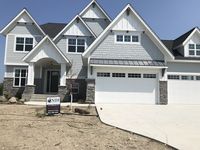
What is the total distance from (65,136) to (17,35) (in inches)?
689

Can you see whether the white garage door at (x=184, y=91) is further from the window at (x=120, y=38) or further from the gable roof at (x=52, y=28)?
the gable roof at (x=52, y=28)

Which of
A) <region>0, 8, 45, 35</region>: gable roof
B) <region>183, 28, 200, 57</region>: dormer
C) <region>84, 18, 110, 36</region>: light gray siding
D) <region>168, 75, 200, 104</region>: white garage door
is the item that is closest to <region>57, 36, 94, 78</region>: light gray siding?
<region>0, 8, 45, 35</region>: gable roof

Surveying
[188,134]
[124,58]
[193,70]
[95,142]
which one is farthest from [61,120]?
[193,70]

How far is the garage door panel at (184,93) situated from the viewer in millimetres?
19641

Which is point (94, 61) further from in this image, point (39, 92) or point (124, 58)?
point (39, 92)

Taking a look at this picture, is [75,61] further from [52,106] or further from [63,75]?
[52,106]

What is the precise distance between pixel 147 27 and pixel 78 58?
695cm

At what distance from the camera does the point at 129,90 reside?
744 inches

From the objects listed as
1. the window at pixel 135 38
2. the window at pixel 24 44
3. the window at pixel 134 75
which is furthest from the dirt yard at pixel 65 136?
the window at pixel 24 44

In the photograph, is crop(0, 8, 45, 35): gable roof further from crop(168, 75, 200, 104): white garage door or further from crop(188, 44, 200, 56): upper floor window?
crop(188, 44, 200, 56): upper floor window

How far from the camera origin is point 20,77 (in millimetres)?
22344

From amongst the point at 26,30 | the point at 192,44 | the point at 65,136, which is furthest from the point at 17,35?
the point at 65,136

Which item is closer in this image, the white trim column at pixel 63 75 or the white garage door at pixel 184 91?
the white garage door at pixel 184 91

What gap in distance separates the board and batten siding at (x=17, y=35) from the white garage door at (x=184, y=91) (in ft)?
42.6
